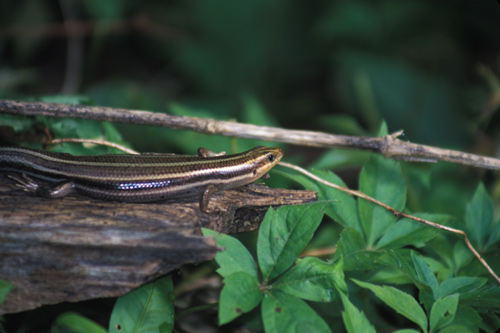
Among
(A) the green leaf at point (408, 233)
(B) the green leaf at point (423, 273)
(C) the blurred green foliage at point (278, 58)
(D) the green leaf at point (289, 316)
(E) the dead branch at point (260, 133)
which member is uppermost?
(C) the blurred green foliage at point (278, 58)

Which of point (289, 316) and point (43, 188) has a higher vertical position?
point (43, 188)

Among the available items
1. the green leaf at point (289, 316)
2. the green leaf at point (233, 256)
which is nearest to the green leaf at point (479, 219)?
the green leaf at point (289, 316)

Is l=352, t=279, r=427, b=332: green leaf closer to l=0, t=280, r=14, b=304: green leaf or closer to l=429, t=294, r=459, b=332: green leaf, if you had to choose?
l=429, t=294, r=459, b=332: green leaf

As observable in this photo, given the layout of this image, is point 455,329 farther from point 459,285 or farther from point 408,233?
point 408,233

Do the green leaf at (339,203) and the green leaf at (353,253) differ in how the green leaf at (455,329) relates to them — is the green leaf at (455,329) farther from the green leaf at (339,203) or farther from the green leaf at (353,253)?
the green leaf at (339,203)

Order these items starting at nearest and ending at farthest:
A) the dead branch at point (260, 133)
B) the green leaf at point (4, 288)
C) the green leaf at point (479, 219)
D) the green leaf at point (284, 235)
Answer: the green leaf at point (4, 288) < the green leaf at point (284, 235) < the green leaf at point (479, 219) < the dead branch at point (260, 133)

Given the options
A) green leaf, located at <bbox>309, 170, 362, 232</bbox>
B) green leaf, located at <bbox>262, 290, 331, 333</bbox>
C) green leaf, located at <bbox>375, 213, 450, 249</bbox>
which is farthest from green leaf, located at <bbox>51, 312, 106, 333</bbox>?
green leaf, located at <bbox>375, 213, 450, 249</bbox>

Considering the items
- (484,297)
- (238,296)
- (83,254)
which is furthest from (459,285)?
(83,254)
